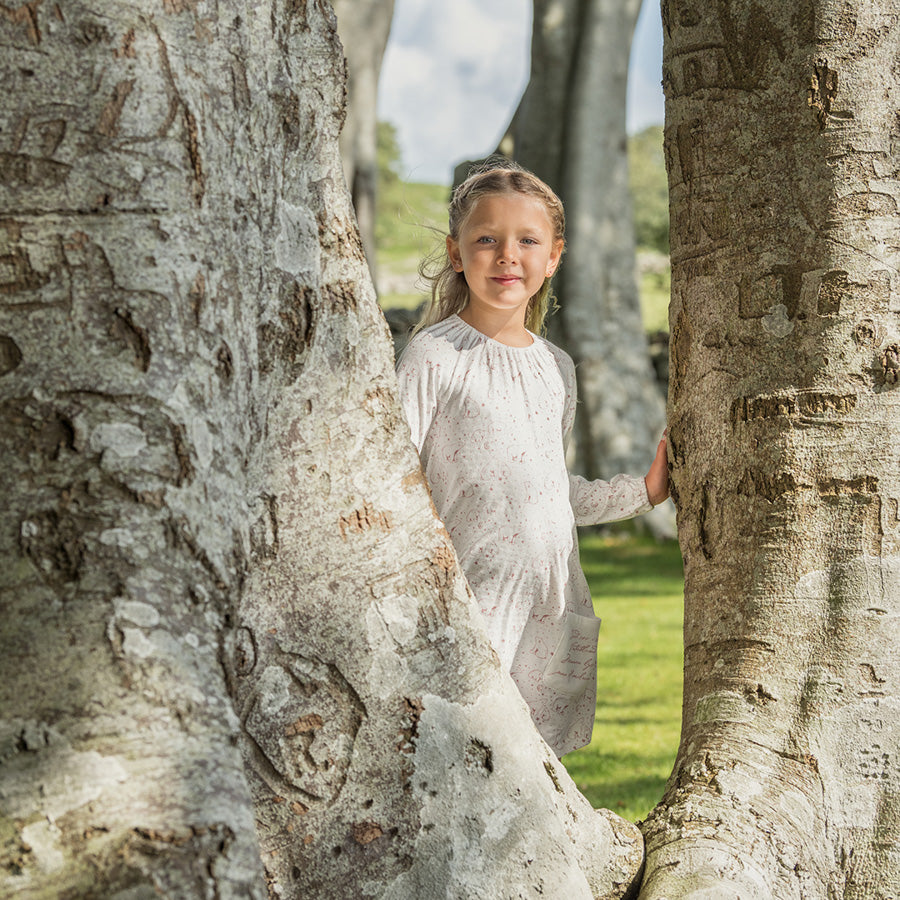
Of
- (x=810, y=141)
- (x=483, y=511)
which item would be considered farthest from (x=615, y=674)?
(x=810, y=141)

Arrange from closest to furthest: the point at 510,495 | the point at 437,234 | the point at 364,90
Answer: the point at 510,495 < the point at 437,234 < the point at 364,90

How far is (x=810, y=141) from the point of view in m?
2.47

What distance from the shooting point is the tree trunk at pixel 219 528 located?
153 centimetres

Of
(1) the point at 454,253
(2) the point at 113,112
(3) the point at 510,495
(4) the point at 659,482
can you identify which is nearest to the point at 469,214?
(1) the point at 454,253

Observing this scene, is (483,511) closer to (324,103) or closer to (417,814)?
(417,814)

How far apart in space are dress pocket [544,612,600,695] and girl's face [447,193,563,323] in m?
0.78

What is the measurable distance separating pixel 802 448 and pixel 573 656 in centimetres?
77

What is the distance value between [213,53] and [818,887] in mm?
1942

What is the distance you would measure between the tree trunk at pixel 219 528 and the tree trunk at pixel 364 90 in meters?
8.92

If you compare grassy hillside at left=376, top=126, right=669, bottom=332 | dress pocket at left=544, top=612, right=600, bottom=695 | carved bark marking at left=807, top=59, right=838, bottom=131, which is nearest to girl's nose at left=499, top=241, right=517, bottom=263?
grassy hillside at left=376, top=126, right=669, bottom=332

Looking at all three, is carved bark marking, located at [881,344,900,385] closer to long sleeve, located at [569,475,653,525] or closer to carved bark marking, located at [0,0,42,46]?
long sleeve, located at [569,475,653,525]

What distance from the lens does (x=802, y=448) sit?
8.16 feet

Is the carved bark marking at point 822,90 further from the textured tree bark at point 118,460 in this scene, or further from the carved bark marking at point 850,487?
the textured tree bark at point 118,460

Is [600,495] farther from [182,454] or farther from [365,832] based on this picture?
[182,454]
